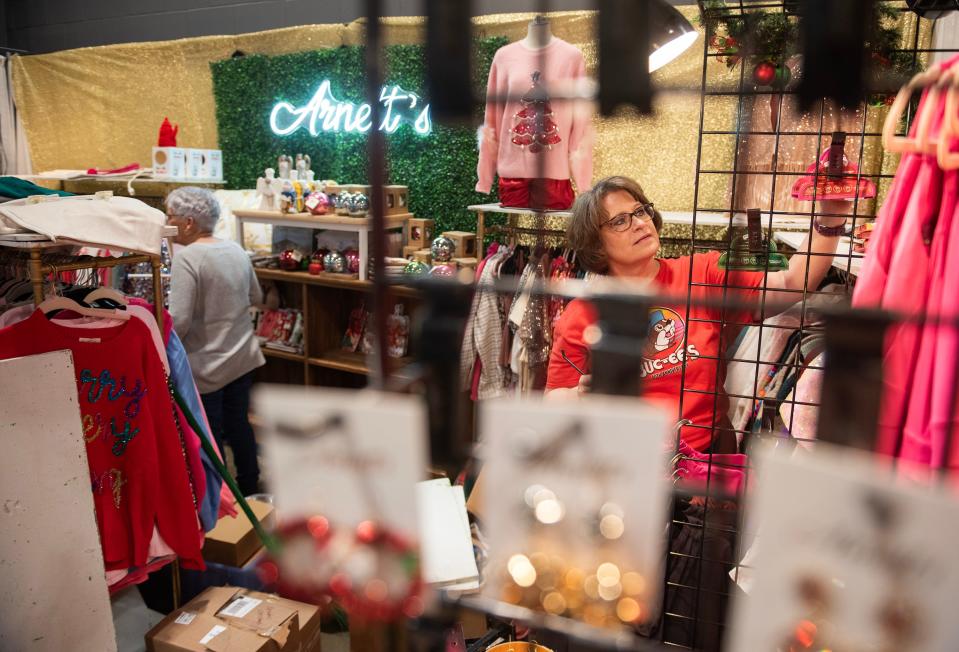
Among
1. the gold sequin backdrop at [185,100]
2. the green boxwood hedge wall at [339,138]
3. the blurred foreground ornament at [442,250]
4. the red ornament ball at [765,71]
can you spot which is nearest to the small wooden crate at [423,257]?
the blurred foreground ornament at [442,250]

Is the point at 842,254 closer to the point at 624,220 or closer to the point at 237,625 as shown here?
the point at 624,220

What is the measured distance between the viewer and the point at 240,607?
7.38 ft

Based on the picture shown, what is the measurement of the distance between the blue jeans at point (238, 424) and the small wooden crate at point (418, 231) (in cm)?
117

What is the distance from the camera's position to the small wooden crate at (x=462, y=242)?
3.69m

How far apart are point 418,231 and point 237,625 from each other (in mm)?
2306

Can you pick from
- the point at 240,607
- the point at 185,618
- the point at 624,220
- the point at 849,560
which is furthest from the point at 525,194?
the point at 849,560

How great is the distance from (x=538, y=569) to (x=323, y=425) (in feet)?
0.70

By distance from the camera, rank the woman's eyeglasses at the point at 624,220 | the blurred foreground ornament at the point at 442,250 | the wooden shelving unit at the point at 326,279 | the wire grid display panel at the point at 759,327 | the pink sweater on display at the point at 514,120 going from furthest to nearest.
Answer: the wooden shelving unit at the point at 326,279 → the blurred foreground ornament at the point at 442,250 → the pink sweater on display at the point at 514,120 → the woman's eyeglasses at the point at 624,220 → the wire grid display panel at the point at 759,327

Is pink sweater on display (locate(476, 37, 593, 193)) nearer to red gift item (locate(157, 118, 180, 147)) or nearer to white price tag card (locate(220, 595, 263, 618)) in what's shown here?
white price tag card (locate(220, 595, 263, 618))

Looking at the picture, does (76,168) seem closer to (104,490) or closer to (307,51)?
(307,51)

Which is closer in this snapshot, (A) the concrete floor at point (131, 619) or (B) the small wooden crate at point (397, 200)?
(A) the concrete floor at point (131, 619)

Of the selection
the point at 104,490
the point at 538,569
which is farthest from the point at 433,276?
the point at 104,490

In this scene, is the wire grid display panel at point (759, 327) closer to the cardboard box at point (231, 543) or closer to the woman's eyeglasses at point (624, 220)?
the woman's eyeglasses at point (624, 220)

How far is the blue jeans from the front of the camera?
3256 mm
